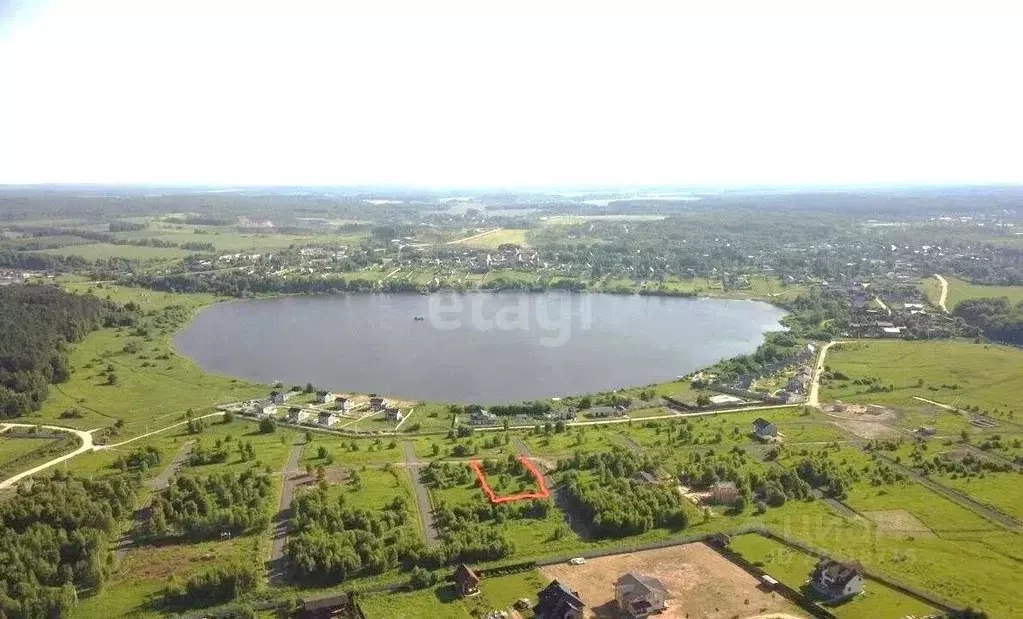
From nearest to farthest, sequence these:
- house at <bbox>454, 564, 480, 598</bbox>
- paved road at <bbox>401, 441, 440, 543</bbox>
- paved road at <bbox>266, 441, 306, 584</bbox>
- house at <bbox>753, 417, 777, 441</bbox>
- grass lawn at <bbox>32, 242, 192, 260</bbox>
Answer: house at <bbox>454, 564, 480, 598</bbox>, paved road at <bbox>266, 441, 306, 584</bbox>, paved road at <bbox>401, 441, 440, 543</bbox>, house at <bbox>753, 417, 777, 441</bbox>, grass lawn at <bbox>32, 242, 192, 260</bbox>

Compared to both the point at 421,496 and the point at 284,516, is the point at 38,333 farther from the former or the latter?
the point at 421,496

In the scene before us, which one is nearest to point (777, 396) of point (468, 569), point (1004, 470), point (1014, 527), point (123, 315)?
point (1004, 470)

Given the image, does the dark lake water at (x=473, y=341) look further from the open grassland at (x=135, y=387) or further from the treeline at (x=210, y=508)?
the treeline at (x=210, y=508)

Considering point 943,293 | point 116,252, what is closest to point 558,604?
point 943,293

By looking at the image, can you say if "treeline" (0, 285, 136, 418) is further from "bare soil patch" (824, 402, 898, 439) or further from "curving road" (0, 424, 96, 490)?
"bare soil patch" (824, 402, 898, 439)

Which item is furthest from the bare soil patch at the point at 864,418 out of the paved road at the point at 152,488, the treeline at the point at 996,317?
the paved road at the point at 152,488

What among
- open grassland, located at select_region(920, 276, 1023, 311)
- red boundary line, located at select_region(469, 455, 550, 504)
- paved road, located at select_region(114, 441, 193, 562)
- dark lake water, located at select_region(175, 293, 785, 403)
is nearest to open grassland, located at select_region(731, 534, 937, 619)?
red boundary line, located at select_region(469, 455, 550, 504)

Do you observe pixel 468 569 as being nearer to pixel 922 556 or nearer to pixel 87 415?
pixel 922 556
